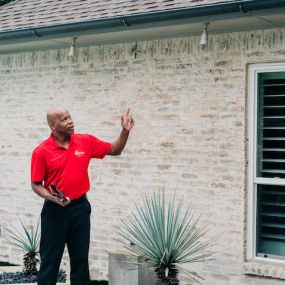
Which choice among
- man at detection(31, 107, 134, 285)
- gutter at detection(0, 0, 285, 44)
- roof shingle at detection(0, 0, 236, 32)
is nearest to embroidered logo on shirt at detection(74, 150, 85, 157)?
man at detection(31, 107, 134, 285)

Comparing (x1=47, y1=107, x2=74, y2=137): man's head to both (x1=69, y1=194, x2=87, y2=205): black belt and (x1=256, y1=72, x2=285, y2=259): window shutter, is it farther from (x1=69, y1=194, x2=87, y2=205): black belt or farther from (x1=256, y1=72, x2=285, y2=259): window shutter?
(x1=256, y1=72, x2=285, y2=259): window shutter

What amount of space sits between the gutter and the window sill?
2556 millimetres

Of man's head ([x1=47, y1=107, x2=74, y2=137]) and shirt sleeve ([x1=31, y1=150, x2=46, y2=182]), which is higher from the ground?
man's head ([x1=47, y1=107, x2=74, y2=137])

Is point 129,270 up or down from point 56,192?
down

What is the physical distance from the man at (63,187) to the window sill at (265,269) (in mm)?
1818

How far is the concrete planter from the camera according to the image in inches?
296

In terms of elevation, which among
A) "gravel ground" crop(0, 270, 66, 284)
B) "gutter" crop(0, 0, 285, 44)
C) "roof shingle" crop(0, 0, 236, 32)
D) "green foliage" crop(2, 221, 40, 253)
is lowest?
"gravel ground" crop(0, 270, 66, 284)

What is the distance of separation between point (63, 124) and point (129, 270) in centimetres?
182

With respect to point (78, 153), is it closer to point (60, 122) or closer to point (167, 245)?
point (60, 122)

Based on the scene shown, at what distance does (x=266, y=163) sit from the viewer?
25.2 feet

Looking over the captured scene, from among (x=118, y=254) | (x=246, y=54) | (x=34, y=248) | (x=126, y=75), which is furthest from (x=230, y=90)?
(x=34, y=248)

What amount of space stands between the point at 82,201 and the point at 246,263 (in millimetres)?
2020

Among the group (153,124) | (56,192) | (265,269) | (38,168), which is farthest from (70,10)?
(265,269)

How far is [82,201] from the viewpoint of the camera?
264 inches
